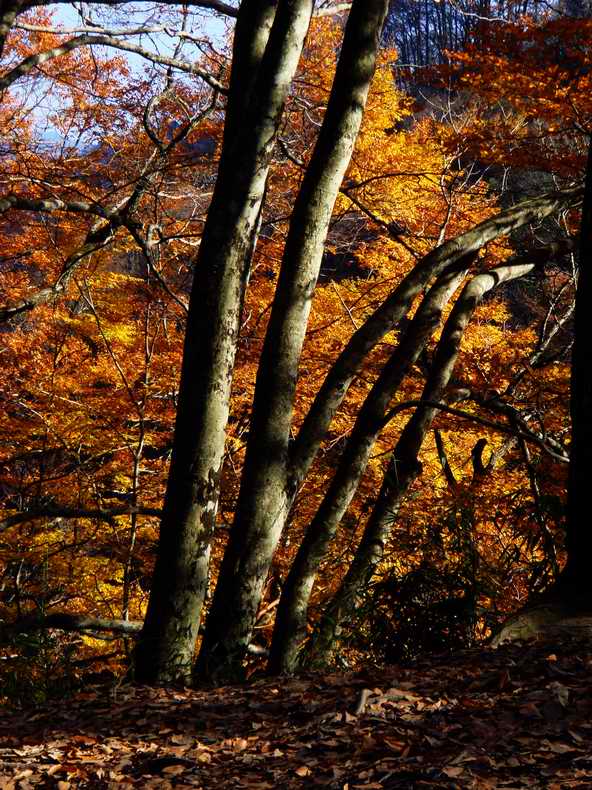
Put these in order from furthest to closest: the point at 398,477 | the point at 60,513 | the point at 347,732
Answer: the point at 60,513 < the point at 398,477 < the point at 347,732

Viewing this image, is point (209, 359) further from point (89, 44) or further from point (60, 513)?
point (89, 44)

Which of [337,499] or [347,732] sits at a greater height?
[337,499]

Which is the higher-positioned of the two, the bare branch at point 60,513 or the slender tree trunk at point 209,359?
the slender tree trunk at point 209,359

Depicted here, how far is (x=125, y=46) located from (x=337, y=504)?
4.42 metres

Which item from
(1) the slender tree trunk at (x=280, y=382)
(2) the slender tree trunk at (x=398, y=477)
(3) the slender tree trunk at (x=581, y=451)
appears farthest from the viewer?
(2) the slender tree trunk at (x=398, y=477)

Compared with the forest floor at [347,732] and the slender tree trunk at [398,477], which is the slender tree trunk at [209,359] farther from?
the slender tree trunk at [398,477]

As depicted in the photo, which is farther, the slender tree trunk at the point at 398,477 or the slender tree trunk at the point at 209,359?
the slender tree trunk at the point at 398,477

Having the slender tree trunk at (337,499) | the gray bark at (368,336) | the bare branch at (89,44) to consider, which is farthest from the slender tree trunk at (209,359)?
the bare branch at (89,44)

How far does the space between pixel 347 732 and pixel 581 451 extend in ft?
5.65

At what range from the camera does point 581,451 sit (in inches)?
136

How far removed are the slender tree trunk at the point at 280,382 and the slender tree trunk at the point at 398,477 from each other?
48 cm

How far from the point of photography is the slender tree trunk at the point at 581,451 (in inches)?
135

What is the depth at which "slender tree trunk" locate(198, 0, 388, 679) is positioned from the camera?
416 cm

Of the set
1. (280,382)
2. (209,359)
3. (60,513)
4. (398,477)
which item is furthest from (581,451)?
(60,513)
